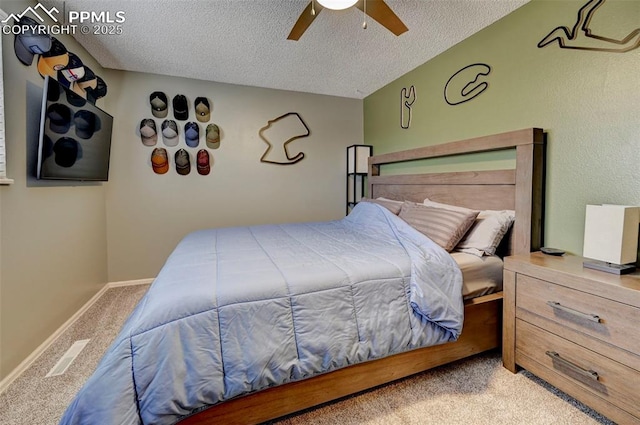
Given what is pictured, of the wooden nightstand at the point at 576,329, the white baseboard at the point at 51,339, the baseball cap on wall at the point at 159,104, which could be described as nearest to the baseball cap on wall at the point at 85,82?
the baseball cap on wall at the point at 159,104

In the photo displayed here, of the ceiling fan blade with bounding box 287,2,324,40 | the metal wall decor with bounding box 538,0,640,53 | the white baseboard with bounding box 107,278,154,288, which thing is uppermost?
the ceiling fan blade with bounding box 287,2,324,40

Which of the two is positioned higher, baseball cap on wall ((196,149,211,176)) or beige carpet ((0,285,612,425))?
baseball cap on wall ((196,149,211,176))

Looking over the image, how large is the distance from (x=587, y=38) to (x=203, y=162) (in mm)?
3447

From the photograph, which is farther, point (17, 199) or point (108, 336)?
point (108, 336)

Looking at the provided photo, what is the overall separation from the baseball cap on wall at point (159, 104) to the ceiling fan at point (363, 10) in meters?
2.03

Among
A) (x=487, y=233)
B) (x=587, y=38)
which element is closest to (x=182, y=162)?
(x=487, y=233)

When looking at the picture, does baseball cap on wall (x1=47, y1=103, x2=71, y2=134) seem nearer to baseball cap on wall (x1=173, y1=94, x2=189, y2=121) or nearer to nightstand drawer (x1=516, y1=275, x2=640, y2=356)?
baseball cap on wall (x1=173, y1=94, x2=189, y2=121)

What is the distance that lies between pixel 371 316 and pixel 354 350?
18 cm

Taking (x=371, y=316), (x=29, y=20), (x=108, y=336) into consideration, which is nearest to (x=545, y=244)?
(x=371, y=316)

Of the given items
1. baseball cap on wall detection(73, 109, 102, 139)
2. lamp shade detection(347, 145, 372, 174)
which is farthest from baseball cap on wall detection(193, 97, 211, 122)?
lamp shade detection(347, 145, 372, 174)

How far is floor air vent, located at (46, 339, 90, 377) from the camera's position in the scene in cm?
173

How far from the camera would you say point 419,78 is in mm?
2986

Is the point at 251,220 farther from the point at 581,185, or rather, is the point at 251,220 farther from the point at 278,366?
the point at 581,185

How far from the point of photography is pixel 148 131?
3.13m
